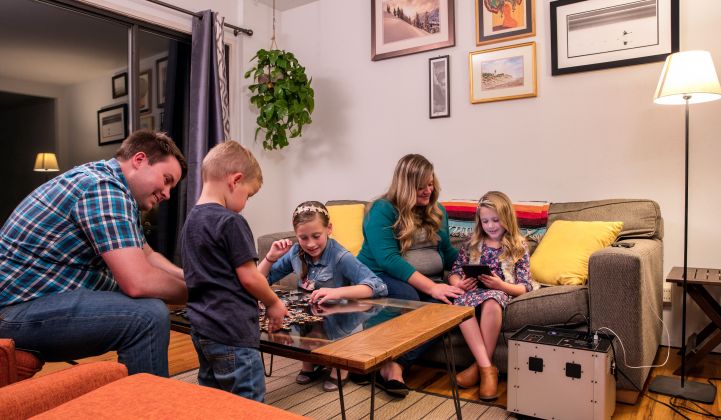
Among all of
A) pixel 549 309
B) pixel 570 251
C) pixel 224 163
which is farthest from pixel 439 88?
pixel 224 163

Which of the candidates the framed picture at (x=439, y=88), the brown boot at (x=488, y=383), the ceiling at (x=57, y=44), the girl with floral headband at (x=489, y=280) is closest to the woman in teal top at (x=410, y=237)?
the girl with floral headband at (x=489, y=280)

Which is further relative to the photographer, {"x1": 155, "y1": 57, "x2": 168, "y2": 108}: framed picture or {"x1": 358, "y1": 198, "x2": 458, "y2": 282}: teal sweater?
{"x1": 155, "y1": 57, "x2": 168, "y2": 108}: framed picture

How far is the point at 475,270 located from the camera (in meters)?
2.28

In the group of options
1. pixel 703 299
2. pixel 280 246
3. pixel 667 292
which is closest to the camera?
pixel 280 246

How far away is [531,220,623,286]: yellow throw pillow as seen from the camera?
2.48m

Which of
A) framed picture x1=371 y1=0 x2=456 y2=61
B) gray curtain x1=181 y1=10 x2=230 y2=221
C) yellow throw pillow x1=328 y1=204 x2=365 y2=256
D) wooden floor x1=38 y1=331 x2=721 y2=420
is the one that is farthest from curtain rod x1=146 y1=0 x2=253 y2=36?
wooden floor x1=38 y1=331 x2=721 y2=420

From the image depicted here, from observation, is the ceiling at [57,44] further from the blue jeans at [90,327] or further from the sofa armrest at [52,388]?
the sofa armrest at [52,388]

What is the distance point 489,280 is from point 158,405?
163 centimetres

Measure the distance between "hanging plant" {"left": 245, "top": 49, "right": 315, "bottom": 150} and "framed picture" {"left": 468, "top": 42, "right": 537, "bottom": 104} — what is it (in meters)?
1.20

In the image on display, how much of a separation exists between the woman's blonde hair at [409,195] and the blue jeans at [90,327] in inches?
53.1

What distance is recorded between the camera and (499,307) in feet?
7.45

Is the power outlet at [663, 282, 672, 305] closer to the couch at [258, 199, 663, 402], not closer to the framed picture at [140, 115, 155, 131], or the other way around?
the couch at [258, 199, 663, 402]

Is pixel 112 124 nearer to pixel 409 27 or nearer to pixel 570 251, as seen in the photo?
pixel 409 27

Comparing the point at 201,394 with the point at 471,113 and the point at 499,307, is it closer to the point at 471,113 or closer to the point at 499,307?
the point at 499,307
